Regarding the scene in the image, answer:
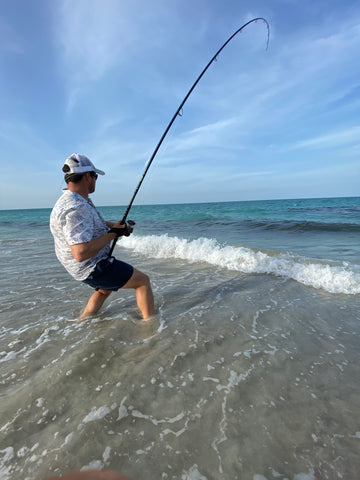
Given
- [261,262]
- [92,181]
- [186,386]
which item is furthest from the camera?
[261,262]

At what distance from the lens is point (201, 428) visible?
1791mm

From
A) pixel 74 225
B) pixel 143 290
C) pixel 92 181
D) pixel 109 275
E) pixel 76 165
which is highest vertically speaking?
pixel 76 165

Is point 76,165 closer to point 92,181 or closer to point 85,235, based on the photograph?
point 92,181

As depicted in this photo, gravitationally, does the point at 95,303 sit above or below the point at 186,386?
above

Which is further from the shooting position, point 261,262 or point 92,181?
point 261,262

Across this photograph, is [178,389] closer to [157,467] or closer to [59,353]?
[157,467]

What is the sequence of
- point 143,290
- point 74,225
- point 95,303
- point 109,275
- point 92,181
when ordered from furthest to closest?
point 95,303
point 143,290
point 109,275
point 92,181
point 74,225

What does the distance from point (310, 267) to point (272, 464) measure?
15.4ft

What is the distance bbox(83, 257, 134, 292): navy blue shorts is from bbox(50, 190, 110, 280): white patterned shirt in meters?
0.07

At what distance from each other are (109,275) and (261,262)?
4.51 metres

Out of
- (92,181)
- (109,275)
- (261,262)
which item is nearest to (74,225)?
(92,181)

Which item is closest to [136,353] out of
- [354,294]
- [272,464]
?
[272,464]

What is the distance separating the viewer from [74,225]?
2.49m

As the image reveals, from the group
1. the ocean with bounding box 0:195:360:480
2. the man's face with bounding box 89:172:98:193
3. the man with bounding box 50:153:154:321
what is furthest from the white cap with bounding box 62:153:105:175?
→ the ocean with bounding box 0:195:360:480
